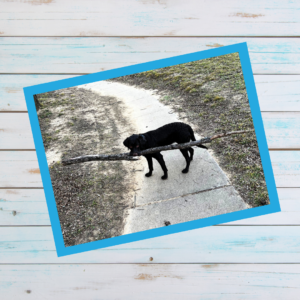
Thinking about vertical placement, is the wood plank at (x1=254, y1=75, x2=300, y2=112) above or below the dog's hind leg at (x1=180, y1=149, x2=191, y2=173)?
above

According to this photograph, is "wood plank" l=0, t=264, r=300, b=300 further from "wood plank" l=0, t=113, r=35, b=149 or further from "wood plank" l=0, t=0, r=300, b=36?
"wood plank" l=0, t=0, r=300, b=36

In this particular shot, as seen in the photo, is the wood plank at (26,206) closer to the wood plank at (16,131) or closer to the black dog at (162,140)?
the wood plank at (16,131)

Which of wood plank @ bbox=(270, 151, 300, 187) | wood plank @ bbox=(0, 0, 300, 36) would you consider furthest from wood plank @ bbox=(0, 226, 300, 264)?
wood plank @ bbox=(0, 0, 300, 36)

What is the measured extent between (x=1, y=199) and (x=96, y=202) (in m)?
0.84

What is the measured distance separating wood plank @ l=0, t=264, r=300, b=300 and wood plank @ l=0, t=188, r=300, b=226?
407 millimetres

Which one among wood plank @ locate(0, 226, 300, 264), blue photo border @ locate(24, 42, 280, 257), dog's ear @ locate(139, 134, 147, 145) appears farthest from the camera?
dog's ear @ locate(139, 134, 147, 145)

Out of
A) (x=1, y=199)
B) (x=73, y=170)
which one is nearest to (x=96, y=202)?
(x=73, y=170)

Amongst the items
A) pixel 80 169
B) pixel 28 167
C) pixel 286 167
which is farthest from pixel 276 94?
pixel 28 167

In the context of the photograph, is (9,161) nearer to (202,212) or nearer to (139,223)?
(139,223)

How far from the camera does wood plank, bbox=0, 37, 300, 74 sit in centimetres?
263

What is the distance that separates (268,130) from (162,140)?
0.94 metres

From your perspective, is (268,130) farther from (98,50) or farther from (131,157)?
(98,50)

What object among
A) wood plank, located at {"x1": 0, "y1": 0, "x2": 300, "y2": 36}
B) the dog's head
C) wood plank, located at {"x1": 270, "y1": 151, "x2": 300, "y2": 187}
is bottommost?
wood plank, located at {"x1": 270, "y1": 151, "x2": 300, "y2": 187}

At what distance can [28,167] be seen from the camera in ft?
8.80
